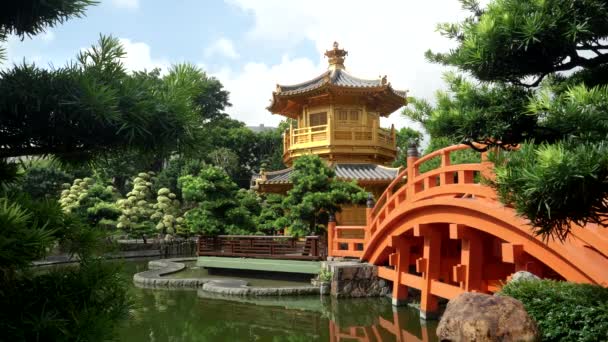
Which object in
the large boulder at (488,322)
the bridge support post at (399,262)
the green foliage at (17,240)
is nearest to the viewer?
the green foliage at (17,240)

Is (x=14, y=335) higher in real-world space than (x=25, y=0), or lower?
lower

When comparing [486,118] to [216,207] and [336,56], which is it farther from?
[336,56]

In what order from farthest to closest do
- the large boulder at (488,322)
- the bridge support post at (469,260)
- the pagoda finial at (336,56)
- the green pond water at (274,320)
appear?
the pagoda finial at (336,56), the green pond water at (274,320), the bridge support post at (469,260), the large boulder at (488,322)

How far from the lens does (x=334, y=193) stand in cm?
1346

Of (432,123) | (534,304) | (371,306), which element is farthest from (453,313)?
(371,306)

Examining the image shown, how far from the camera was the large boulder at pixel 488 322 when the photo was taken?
148 inches

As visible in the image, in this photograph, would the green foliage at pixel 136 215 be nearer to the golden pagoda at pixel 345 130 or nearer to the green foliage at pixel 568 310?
the golden pagoda at pixel 345 130

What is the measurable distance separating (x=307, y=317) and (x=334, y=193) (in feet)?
13.0

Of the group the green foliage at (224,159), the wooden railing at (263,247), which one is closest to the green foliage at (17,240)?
the wooden railing at (263,247)

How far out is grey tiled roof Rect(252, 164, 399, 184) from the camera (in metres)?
16.6

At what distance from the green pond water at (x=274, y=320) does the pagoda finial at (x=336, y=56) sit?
10.5 m

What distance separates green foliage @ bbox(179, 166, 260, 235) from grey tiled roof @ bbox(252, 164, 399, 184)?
4.51 ft

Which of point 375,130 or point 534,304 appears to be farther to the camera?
point 375,130

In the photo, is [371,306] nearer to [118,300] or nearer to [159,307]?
[159,307]
